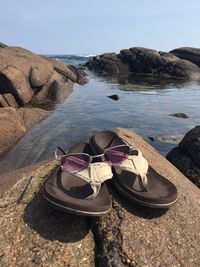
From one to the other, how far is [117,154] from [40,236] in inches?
48.0

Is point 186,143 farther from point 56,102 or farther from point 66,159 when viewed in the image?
point 56,102

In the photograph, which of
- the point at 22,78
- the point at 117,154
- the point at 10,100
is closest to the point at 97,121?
the point at 10,100

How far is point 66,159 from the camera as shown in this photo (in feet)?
12.9

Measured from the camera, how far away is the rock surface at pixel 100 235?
3.11m

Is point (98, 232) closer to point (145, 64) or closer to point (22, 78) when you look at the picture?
point (22, 78)

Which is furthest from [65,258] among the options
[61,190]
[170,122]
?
[170,122]

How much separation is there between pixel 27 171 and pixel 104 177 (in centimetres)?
219

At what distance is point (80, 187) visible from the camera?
3.72 m

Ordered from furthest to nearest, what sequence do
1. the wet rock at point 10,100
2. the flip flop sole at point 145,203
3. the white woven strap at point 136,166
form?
the wet rock at point 10,100, the white woven strap at point 136,166, the flip flop sole at point 145,203

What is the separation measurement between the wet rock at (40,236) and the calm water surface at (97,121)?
14.1 ft

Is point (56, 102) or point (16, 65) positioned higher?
point (16, 65)

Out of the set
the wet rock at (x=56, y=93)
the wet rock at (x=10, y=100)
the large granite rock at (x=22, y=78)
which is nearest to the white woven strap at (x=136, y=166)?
the large granite rock at (x=22, y=78)

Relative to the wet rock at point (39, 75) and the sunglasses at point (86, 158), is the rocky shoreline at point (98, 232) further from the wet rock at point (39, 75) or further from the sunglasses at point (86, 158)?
the wet rock at point (39, 75)

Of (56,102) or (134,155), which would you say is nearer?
(134,155)
